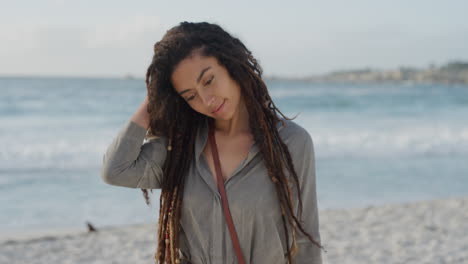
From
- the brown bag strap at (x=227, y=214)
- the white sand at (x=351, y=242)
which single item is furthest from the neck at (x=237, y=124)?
the white sand at (x=351, y=242)

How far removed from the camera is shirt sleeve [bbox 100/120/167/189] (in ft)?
7.04

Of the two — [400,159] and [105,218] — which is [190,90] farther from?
[400,159]

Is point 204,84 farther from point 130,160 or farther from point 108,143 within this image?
point 108,143

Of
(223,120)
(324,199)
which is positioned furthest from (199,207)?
(324,199)

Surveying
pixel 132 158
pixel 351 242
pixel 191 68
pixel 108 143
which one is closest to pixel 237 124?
pixel 191 68

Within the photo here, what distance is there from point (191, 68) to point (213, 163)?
1.26 feet

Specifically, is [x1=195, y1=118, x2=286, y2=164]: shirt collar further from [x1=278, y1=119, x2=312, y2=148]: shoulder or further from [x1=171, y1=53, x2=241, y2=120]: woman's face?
[x1=171, y1=53, x2=241, y2=120]: woman's face

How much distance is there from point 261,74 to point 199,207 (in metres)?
0.60

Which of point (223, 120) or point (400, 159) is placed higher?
point (223, 120)

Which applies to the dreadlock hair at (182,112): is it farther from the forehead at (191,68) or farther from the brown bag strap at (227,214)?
the brown bag strap at (227,214)

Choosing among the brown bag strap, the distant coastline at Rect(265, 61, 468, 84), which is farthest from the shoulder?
the distant coastline at Rect(265, 61, 468, 84)

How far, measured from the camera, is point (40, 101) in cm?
2638

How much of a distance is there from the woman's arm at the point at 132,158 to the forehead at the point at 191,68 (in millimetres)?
190

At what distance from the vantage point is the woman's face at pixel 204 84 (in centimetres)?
212
